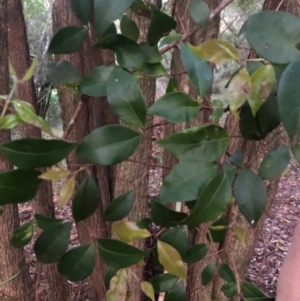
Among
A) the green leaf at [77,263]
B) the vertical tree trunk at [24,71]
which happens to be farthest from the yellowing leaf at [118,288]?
the vertical tree trunk at [24,71]

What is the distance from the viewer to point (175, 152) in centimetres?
41

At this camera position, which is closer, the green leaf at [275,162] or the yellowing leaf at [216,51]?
the yellowing leaf at [216,51]

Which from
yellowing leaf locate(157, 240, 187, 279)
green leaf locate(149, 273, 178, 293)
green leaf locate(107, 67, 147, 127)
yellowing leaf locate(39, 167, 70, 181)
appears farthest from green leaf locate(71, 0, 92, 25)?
green leaf locate(149, 273, 178, 293)

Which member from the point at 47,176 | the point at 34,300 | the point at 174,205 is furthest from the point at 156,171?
the point at 47,176

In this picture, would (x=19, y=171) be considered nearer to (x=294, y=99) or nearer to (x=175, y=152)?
(x=175, y=152)

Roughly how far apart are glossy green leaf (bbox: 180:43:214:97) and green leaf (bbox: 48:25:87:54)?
0.56 feet

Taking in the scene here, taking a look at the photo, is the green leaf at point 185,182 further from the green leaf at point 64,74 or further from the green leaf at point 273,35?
the green leaf at point 64,74

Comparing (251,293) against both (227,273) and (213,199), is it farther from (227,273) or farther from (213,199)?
(213,199)

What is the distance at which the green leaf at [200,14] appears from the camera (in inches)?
22.9

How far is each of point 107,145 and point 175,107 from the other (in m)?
0.09

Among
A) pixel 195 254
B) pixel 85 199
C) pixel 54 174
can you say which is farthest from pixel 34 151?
pixel 195 254

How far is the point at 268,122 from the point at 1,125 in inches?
11.2

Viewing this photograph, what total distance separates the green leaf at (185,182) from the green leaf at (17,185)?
0.15 m

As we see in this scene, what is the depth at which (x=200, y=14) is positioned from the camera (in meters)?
0.59
